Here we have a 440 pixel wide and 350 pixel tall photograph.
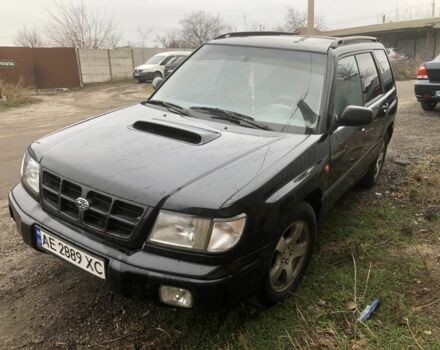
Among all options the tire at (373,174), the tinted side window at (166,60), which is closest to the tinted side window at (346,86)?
the tire at (373,174)

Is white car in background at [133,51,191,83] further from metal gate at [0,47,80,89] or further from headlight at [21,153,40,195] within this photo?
headlight at [21,153,40,195]

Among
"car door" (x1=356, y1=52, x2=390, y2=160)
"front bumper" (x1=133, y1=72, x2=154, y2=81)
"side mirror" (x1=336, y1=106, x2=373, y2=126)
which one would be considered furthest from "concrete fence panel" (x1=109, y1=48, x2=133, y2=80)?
"side mirror" (x1=336, y1=106, x2=373, y2=126)

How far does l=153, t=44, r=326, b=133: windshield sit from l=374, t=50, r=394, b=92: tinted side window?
178 cm

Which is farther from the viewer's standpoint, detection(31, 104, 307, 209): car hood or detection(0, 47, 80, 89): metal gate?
detection(0, 47, 80, 89): metal gate

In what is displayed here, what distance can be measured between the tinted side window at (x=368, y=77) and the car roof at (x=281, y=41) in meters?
0.21

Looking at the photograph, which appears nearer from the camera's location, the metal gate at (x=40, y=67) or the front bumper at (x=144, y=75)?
the metal gate at (x=40, y=67)

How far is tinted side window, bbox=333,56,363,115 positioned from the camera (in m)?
3.39

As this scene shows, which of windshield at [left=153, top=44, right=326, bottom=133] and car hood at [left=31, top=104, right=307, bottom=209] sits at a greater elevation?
windshield at [left=153, top=44, right=326, bottom=133]

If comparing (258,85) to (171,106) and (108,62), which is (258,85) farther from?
(108,62)

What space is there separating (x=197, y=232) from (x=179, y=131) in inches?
36.0

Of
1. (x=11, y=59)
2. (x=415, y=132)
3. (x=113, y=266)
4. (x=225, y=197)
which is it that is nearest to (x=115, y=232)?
(x=113, y=266)

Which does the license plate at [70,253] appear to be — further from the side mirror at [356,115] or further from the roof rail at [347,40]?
the roof rail at [347,40]

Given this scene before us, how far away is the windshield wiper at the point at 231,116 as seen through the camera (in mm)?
3051

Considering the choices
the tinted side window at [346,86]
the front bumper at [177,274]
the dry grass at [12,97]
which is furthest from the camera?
the dry grass at [12,97]
